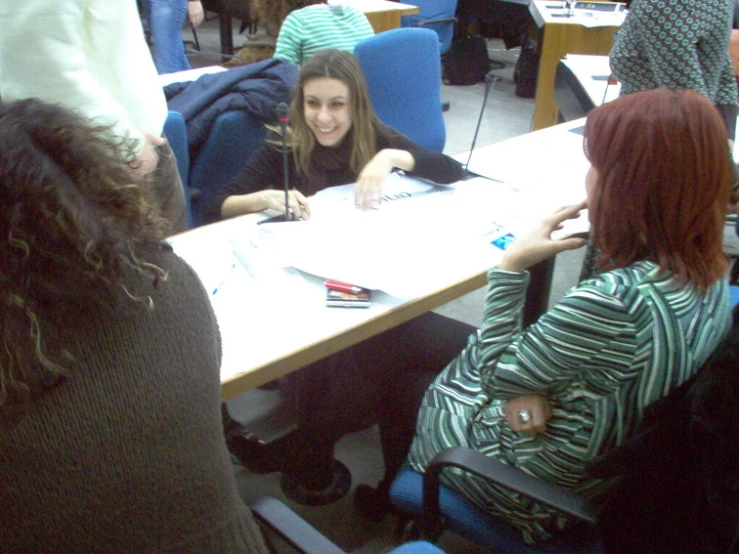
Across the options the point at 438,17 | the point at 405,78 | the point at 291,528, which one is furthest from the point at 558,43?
the point at 291,528

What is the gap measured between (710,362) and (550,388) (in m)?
0.25

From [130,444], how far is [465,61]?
5084mm

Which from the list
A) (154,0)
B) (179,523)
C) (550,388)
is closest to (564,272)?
(550,388)

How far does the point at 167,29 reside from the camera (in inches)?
147

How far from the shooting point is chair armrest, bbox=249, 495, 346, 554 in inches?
34.8

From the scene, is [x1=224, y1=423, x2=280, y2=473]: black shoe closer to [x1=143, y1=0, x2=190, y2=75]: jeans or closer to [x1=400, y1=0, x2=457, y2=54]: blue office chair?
[x1=143, y1=0, x2=190, y2=75]: jeans

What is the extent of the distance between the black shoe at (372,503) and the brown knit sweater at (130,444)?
89 centimetres

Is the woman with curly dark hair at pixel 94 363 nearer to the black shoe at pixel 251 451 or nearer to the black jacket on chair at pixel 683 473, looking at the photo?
the black jacket on chair at pixel 683 473

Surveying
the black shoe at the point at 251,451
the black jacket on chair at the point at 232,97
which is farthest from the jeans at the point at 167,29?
the black shoe at the point at 251,451

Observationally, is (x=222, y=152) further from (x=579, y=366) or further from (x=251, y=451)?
(x=579, y=366)

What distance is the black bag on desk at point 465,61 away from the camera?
5.30 m

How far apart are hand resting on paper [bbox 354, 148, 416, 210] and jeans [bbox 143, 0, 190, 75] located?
2424 millimetres

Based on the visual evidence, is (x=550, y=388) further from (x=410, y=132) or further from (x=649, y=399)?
(x=410, y=132)

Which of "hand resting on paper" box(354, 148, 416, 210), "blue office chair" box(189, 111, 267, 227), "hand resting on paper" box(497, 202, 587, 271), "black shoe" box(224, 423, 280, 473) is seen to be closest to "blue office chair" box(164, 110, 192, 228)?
"blue office chair" box(189, 111, 267, 227)
